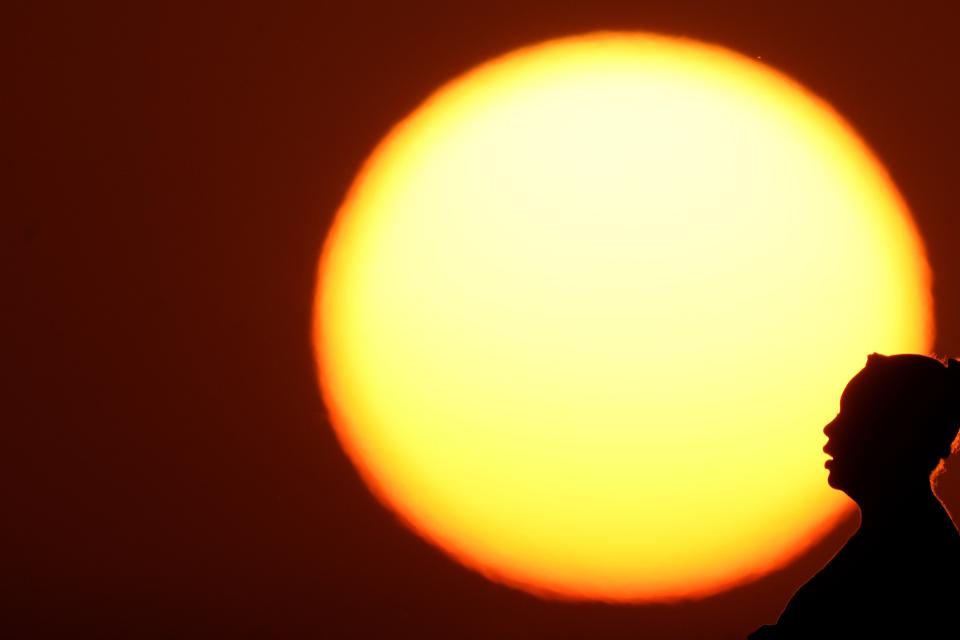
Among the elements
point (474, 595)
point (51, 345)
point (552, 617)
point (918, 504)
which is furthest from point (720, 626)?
point (918, 504)

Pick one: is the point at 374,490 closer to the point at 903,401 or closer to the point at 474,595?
the point at 474,595

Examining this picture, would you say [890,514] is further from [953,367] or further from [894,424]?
[953,367]

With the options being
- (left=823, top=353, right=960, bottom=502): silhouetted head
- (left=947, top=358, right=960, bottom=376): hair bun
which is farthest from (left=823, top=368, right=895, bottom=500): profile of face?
(left=947, top=358, right=960, bottom=376): hair bun

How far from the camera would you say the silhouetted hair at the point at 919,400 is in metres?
1.69

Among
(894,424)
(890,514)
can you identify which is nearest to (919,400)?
(894,424)

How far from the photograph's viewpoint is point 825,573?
1641mm

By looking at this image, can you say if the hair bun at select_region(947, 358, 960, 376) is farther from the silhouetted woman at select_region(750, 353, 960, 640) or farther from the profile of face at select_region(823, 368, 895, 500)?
the profile of face at select_region(823, 368, 895, 500)

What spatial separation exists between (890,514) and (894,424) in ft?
0.45

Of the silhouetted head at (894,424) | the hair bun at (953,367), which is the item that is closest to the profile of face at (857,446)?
the silhouetted head at (894,424)

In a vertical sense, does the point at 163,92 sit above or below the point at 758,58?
above

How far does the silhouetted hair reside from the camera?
5.55ft

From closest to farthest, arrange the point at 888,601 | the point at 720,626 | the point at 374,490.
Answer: the point at 888,601
the point at 720,626
the point at 374,490

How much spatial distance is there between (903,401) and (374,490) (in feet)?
21.4

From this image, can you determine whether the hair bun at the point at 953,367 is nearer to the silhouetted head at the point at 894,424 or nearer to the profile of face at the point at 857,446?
the silhouetted head at the point at 894,424
